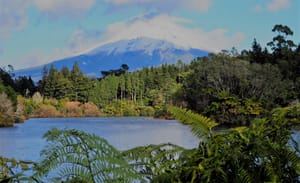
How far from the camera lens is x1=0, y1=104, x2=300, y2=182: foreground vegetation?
0.50m

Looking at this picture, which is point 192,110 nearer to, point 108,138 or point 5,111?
point 108,138

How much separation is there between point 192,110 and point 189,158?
0.38 ft

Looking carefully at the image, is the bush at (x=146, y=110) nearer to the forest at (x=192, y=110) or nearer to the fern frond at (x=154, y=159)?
the forest at (x=192, y=110)

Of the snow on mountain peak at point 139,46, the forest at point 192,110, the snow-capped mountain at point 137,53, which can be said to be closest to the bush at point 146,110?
the forest at point 192,110

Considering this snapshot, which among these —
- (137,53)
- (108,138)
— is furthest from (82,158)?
(137,53)

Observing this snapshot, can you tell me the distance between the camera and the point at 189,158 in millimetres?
562

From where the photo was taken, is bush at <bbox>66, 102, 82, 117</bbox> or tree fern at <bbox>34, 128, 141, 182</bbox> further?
bush at <bbox>66, 102, 82, 117</bbox>

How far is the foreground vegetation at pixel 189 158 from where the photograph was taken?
1.63 feet

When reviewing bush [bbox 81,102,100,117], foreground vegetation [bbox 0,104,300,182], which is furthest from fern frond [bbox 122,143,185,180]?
bush [bbox 81,102,100,117]

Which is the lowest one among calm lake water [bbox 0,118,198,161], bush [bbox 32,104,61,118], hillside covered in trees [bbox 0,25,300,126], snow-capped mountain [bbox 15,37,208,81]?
calm lake water [bbox 0,118,198,161]

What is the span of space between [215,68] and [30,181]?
814 inches

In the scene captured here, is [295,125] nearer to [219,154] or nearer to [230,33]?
[219,154]

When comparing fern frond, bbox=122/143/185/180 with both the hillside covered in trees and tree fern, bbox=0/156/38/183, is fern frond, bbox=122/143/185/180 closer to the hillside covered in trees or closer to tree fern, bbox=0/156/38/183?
tree fern, bbox=0/156/38/183

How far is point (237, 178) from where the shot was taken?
542 millimetres
